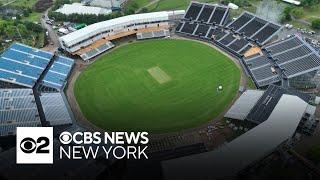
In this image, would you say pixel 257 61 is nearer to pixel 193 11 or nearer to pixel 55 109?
pixel 193 11

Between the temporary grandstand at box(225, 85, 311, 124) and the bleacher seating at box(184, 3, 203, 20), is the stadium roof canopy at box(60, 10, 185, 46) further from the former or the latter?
the temporary grandstand at box(225, 85, 311, 124)

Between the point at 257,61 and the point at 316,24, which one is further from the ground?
the point at 316,24

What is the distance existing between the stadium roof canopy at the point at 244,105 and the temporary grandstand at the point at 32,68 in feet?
121

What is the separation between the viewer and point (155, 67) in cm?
9775

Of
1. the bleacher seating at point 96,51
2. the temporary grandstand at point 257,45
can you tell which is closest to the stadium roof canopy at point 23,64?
the bleacher seating at point 96,51

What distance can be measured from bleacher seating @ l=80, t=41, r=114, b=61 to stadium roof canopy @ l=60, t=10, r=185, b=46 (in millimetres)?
3588

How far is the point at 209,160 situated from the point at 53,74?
147ft

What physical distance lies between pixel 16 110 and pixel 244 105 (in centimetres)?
4346

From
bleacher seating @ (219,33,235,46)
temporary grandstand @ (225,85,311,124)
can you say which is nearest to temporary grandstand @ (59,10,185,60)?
bleacher seating @ (219,33,235,46)

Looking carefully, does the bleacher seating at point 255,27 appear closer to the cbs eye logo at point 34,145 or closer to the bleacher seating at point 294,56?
the bleacher seating at point 294,56

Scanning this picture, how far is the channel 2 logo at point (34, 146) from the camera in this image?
6438cm

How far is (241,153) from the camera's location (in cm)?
6494

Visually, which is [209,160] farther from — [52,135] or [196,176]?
[52,135]

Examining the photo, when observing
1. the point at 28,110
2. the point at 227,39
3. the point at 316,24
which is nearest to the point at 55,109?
the point at 28,110
